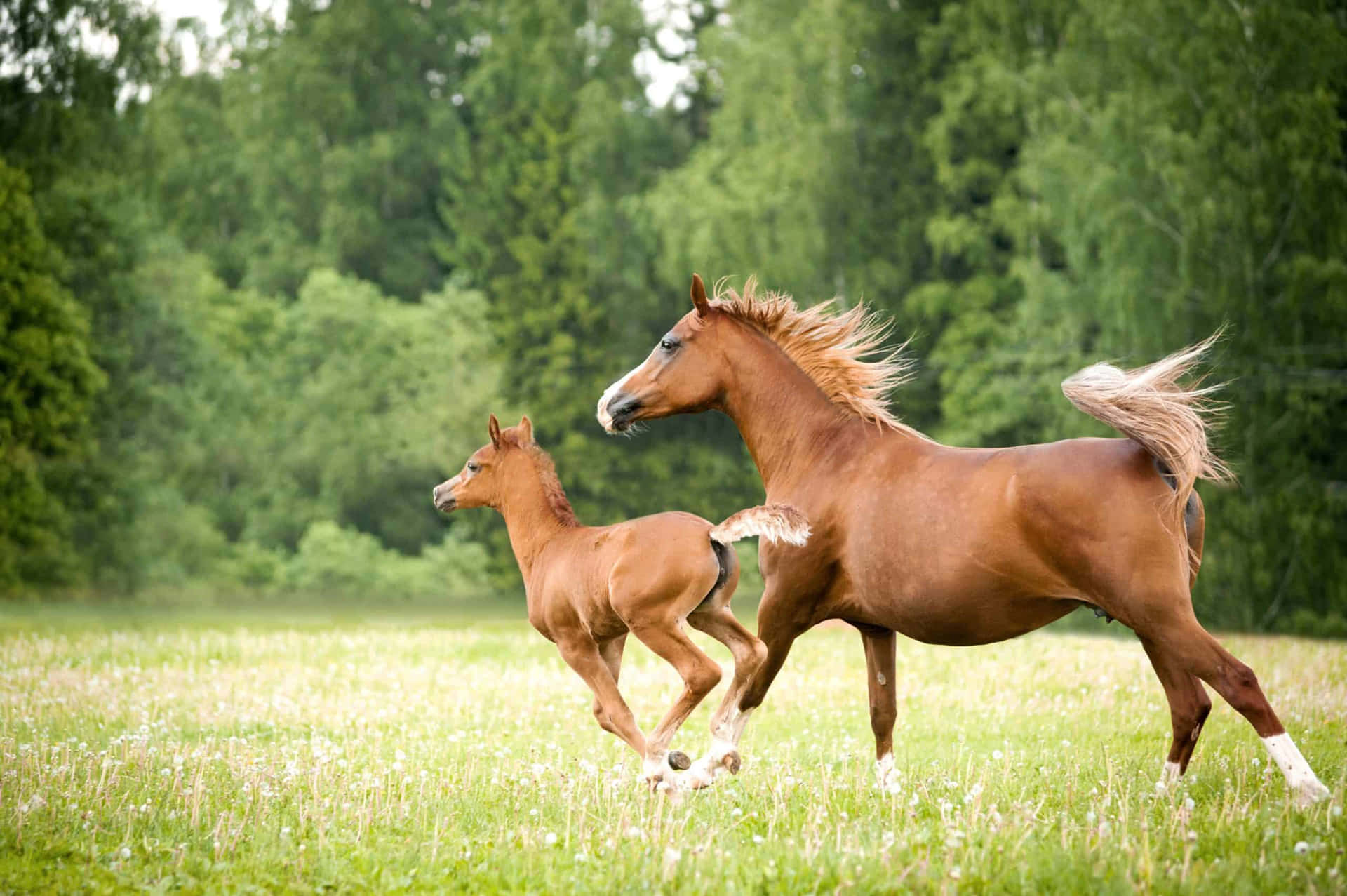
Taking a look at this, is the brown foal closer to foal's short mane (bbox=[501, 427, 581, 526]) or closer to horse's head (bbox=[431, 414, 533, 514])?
foal's short mane (bbox=[501, 427, 581, 526])

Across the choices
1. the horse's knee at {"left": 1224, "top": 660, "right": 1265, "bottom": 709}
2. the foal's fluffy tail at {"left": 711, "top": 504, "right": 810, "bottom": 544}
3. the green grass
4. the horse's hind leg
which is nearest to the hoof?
the green grass

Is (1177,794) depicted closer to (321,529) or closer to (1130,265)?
(1130,265)

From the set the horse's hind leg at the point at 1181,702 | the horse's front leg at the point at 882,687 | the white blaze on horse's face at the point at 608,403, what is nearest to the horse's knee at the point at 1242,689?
the horse's hind leg at the point at 1181,702

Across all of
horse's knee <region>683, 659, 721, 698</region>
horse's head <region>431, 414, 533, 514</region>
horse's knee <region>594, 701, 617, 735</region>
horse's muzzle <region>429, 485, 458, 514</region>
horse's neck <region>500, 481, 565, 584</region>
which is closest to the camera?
horse's knee <region>683, 659, 721, 698</region>

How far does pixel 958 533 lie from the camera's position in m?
7.32

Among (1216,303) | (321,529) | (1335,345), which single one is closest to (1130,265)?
(1216,303)

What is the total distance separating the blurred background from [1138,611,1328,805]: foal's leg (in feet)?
60.2

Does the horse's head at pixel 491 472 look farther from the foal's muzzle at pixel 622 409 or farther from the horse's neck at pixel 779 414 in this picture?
the horse's neck at pixel 779 414

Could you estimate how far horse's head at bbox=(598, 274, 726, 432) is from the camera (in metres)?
8.65

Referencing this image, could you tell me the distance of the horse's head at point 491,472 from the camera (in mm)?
10109

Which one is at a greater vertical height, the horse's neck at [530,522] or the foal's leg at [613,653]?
the horse's neck at [530,522]

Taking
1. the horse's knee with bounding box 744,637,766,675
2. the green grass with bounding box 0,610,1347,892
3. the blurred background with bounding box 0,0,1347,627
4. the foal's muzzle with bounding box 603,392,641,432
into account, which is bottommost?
the green grass with bounding box 0,610,1347,892

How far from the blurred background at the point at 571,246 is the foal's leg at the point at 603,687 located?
1806cm

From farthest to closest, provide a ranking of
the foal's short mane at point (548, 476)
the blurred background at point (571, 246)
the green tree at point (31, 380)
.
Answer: the green tree at point (31, 380)
the blurred background at point (571, 246)
the foal's short mane at point (548, 476)
